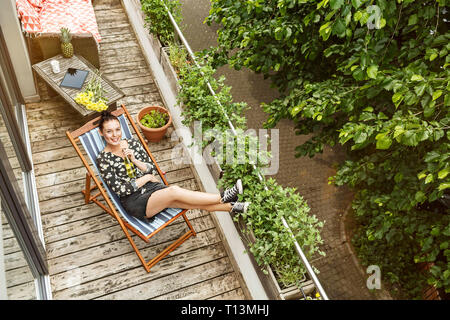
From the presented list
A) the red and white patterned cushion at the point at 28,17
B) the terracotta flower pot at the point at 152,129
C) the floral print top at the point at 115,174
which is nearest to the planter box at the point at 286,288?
the floral print top at the point at 115,174

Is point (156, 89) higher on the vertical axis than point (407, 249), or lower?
higher

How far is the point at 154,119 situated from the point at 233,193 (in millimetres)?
1719

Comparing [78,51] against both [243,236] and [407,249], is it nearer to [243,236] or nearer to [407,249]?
[243,236]

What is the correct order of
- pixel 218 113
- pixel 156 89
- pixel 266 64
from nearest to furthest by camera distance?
pixel 266 64
pixel 218 113
pixel 156 89

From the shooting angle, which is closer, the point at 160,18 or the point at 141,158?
the point at 141,158

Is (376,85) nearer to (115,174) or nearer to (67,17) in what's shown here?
(115,174)

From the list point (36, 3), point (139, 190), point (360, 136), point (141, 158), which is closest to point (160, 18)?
point (36, 3)

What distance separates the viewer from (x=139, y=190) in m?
3.82

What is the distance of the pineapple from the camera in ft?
15.7

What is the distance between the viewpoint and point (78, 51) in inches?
201

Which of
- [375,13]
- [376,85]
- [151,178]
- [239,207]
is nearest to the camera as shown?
[375,13]
